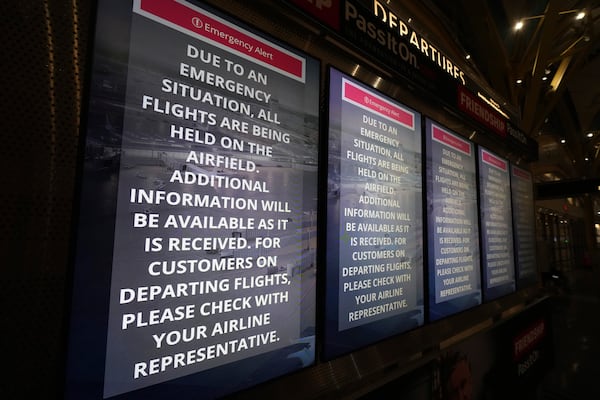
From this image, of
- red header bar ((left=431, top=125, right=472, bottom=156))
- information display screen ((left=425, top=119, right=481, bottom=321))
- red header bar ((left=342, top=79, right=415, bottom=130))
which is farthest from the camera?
red header bar ((left=431, top=125, right=472, bottom=156))

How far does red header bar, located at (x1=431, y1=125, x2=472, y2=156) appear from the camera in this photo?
8.07ft

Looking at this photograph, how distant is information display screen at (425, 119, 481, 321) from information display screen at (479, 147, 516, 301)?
17 centimetres

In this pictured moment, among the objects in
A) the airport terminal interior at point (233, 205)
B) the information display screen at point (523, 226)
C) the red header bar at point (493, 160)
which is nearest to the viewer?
the airport terminal interior at point (233, 205)

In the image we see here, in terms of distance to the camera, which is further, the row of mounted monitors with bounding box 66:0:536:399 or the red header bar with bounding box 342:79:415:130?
the red header bar with bounding box 342:79:415:130

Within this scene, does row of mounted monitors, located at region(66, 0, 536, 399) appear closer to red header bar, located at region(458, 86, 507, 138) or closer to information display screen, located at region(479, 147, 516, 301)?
red header bar, located at region(458, 86, 507, 138)

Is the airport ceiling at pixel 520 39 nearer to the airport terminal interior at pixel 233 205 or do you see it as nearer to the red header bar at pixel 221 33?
the airport terminal interior at pixel 233 205

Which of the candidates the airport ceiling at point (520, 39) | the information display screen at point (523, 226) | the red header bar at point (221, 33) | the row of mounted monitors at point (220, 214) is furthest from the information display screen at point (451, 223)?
the airport ceiling at point (520, 39)

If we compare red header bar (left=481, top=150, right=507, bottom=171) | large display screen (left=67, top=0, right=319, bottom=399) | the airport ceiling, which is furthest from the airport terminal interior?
the airport ceiling

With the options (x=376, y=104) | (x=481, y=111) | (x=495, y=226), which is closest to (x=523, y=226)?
(x=495, y=226)

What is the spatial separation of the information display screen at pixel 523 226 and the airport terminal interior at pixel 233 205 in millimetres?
1262

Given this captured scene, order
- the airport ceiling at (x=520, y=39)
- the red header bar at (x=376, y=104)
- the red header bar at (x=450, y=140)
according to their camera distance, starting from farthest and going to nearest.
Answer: the airport ceiling at (x=520, y=39) < the red header bar at (x=450, y=140) < the red header bar at (x=376, y=104)

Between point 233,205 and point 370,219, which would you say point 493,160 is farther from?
point 233,205

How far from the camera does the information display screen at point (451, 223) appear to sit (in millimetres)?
2301

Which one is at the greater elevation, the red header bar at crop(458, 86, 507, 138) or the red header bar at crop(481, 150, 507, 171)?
the red header bar at crop(458, 86, 507, 138)
